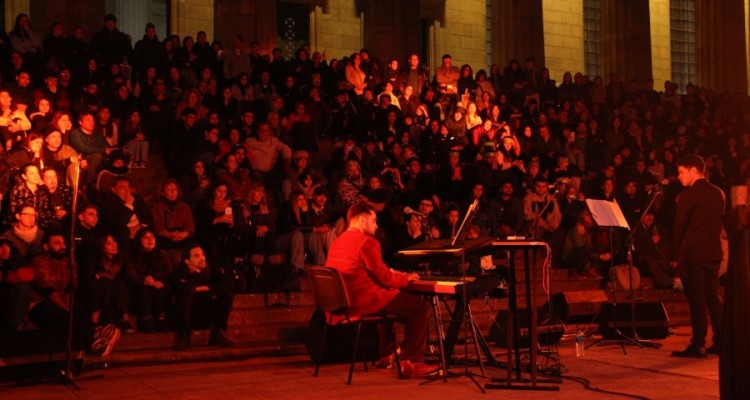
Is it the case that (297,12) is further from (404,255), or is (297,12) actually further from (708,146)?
(404,255)

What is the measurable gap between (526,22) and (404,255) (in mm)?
20773

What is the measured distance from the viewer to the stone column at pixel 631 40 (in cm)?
3134

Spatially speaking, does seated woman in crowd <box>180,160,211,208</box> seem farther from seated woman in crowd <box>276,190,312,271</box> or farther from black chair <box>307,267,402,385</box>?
black chair <box>307,267,402,385</box>

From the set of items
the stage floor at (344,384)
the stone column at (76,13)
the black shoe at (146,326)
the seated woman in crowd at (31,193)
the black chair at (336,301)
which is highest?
the stone column at (76,13)

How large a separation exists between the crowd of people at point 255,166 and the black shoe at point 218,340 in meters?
0.03

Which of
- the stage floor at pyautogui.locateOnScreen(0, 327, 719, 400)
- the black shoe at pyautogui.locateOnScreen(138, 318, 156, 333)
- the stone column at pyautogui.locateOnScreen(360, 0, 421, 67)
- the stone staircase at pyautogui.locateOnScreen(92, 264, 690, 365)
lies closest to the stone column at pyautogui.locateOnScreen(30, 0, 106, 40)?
the stone column at pyautogui.locateOnScreen(360, 0, 421, 67)

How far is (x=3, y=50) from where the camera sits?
17.0m

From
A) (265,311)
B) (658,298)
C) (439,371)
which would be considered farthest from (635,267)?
(439,371)

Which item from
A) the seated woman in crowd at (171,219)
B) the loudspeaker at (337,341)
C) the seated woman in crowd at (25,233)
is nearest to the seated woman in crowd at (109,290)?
the seated woman in crowd at (25,233)

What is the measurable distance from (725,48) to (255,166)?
23.0m

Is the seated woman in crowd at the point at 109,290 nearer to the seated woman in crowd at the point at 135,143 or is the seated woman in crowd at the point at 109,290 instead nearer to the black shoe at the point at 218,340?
the black shoe at the point at 218,340

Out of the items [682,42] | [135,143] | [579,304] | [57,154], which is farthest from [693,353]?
[682,42]

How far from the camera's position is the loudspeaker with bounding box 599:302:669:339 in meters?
12.1

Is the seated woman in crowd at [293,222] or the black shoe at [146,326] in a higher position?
the seated woman in crowd at [293,222]
